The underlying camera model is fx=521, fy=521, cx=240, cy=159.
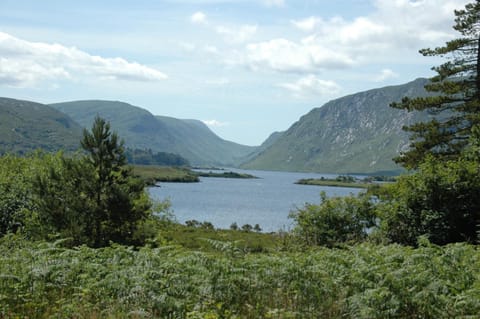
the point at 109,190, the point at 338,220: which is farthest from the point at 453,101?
the point at 109,190

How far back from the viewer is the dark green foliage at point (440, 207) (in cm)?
2128

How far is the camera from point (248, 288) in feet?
31.5

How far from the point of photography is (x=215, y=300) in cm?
906

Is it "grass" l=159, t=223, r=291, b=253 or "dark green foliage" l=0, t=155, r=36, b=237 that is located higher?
"dark green foliage" l=0, t=155, r=36, b=237

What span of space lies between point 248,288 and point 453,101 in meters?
30.5

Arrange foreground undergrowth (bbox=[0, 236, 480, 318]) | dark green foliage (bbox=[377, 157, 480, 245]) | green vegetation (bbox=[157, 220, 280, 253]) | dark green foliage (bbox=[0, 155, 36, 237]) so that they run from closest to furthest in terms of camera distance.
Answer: foreground undergrowth (bbox=[0, 236, 480, 318]) → dark green foliage (bbox=[377, 157, 480, 245]) → green vegetation (bbox=[157, 220, 280, 253]) → dark green foliage (bbox=[0, 155, 36, 237])

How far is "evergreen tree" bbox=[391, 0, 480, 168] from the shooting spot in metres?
34.8

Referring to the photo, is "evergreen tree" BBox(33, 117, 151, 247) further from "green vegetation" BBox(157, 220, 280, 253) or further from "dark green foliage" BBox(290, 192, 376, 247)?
"dark green foliage" BBox(290, 192, 376, 247)

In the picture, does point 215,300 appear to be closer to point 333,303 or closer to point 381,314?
point 333,303

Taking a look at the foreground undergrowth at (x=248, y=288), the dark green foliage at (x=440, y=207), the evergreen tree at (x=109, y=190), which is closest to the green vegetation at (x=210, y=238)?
the evergreen tree at (x=109, y=190)

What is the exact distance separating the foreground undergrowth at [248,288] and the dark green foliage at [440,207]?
1064 cm

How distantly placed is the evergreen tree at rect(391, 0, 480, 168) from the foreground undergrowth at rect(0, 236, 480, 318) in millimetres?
26104

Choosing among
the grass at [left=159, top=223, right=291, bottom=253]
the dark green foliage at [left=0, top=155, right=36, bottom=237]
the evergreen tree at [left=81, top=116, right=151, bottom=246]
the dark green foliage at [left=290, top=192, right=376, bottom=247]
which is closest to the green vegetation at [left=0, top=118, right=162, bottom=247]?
the evergreen tree at [left=81, top=116, right=151, bottom=246]

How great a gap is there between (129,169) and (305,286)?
64.6 feet
